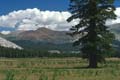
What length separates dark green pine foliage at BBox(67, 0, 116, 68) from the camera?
61.8m

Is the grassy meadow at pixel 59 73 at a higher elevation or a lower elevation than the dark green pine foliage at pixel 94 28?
lower

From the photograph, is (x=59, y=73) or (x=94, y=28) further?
(x=94, y=28)

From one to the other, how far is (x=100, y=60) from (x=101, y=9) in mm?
8027

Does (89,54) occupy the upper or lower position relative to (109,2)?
lower

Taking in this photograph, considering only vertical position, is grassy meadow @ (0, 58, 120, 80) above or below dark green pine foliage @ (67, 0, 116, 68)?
below

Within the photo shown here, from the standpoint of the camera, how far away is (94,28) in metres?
62.5

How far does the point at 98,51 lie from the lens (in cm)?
6216

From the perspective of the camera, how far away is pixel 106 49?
62.2 metres

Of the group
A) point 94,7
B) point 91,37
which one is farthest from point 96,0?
point 91,37

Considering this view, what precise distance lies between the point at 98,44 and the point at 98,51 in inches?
59.3

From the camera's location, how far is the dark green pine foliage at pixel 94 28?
203ft

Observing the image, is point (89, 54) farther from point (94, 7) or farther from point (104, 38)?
point (94, 7)

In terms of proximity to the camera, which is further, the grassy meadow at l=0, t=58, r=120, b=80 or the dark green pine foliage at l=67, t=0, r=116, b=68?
the dark green pine foliage at l=67, t=0, r=116, b=68

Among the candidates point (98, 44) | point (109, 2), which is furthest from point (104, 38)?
point (109, 2)
